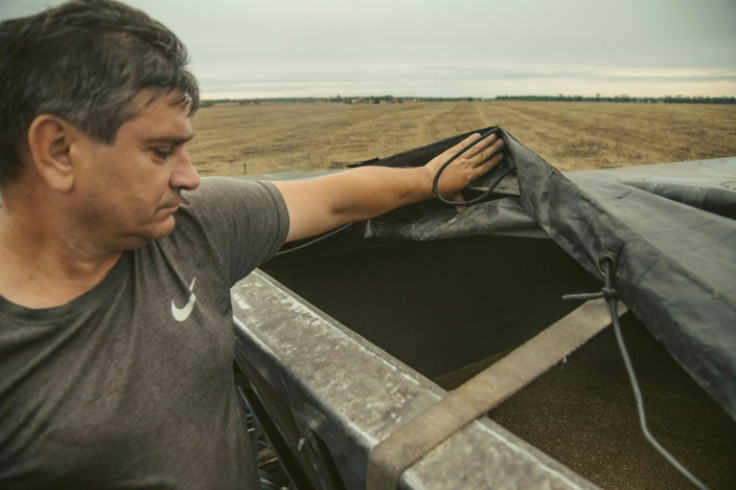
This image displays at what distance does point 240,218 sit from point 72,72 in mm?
511

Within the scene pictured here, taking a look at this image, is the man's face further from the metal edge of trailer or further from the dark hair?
the metal edge of trailer

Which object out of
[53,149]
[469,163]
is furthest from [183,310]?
[469,163]

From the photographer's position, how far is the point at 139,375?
93 cm

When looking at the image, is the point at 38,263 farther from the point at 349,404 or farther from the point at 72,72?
the point at 349,404

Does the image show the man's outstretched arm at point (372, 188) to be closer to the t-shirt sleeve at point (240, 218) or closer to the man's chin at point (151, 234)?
the t-shirt sleeve at point (240, 218)

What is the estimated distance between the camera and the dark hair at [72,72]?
33.2 inches

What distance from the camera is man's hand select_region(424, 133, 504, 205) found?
4.75ft

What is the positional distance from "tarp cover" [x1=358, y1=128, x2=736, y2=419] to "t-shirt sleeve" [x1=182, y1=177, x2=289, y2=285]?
457 mm

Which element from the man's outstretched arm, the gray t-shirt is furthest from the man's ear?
the man's outstretched arm

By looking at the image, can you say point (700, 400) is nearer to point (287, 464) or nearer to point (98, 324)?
point (287, 464)

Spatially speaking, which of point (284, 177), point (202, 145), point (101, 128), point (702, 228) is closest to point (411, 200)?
point (702, 228)

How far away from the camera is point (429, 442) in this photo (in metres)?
0.70

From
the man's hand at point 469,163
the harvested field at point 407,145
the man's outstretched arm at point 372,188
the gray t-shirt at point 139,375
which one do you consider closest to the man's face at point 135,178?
the gray t-shirt at point 139,375

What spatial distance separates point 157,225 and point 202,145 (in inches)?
641
